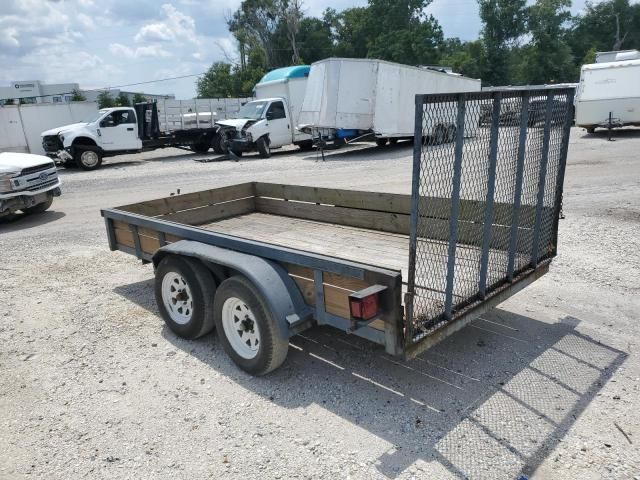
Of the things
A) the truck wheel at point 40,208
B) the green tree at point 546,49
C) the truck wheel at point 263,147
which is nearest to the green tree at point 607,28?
the green tree at point 546,49

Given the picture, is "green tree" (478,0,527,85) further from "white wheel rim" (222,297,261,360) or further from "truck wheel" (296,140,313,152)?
"white wheel rim" (222,297,261,360)

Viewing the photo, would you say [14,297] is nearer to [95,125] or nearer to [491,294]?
[491,294]

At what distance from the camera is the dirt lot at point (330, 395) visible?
9.69ft

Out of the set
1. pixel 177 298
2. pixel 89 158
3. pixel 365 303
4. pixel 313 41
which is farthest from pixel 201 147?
pixel 313 41

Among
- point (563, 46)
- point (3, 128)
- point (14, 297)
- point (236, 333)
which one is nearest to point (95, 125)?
point (3, 128)

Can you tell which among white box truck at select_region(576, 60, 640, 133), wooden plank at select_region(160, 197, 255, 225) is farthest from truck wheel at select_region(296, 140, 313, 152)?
wooden plank at select_region(160, 197, 255, 225)

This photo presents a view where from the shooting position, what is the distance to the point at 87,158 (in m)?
17.9

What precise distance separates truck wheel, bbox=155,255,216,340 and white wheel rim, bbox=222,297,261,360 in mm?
311

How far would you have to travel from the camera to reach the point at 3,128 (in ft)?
72.6

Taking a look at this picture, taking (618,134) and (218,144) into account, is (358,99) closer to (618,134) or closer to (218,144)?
(218,144)

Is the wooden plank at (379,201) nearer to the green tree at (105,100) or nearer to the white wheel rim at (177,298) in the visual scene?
the white wheel rim at (177,298)

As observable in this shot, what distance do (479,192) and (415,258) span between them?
0.98 metres

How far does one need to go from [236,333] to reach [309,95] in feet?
50.8

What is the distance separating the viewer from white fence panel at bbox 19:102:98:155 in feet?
74.5
